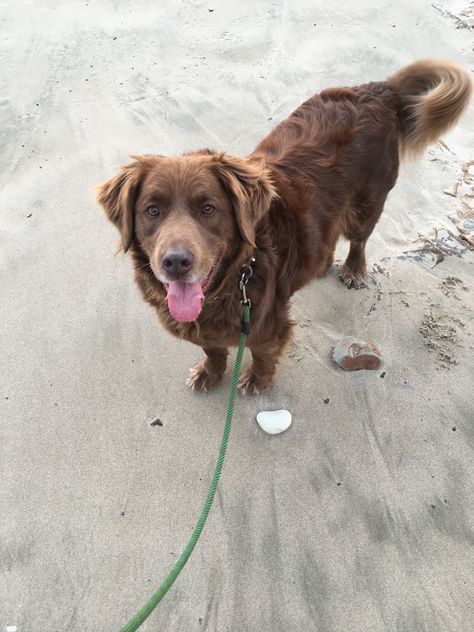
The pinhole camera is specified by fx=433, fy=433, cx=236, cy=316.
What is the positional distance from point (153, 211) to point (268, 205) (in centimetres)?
55

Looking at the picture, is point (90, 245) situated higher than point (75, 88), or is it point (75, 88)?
point (75, 88)

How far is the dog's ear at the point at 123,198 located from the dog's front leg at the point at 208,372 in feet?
3.02

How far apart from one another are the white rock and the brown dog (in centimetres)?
18

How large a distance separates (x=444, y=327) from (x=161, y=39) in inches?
185

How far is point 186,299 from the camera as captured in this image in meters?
1.91

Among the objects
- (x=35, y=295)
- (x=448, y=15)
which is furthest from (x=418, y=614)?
(x=448, y=15)

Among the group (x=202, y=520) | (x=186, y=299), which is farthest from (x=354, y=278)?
(x=202, y=520)

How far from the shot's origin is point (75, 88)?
475 cm

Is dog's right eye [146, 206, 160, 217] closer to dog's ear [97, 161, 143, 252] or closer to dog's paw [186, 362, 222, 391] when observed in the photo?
dog's ear [97, 161, 143, 252]

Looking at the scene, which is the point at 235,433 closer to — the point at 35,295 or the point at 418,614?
the point at 418,614

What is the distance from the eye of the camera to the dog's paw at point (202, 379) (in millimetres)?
2776

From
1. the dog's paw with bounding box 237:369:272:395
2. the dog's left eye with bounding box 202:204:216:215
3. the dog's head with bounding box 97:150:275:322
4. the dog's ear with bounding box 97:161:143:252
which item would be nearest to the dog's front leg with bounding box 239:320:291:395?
the dog's paw with bounding box 237:369:272:395

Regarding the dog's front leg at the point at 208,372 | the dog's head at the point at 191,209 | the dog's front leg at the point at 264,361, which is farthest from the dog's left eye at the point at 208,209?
the dog's front leg at the point at 208,372

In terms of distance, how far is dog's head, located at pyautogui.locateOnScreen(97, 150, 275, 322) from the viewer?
1.90m
